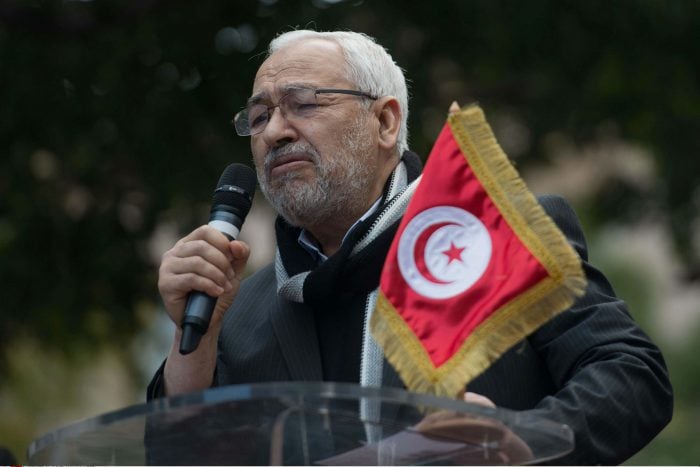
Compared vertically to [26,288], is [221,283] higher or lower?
lower

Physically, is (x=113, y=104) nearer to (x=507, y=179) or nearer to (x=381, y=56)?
(x=381, y=56)

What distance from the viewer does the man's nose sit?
423 centimetres

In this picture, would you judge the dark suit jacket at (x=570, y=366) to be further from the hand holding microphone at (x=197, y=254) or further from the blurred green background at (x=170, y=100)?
the blurred green background at (x=170, y=100)

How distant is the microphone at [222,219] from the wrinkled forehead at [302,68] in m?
0.40

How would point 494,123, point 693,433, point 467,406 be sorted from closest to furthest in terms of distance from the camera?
point 467,406 < point 494,123 < point 693,433

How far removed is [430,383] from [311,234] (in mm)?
1233

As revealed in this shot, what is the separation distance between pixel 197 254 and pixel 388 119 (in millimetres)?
1059

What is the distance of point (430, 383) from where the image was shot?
3258mm

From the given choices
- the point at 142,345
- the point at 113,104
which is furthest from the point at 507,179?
the point at 142,345

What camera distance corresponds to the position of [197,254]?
11.9 feet

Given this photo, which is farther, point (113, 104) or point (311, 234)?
point (113, 104)

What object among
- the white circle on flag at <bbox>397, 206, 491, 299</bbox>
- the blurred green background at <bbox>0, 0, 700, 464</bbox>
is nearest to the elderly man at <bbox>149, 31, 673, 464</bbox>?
the white circle on flag at <bbox>397, 206, 491, 299</bbox>

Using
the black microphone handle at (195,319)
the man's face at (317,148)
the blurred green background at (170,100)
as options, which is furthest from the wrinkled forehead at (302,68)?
the blurred green background at (170,100)

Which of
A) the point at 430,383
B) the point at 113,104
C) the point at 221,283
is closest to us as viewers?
the point at 430,383
